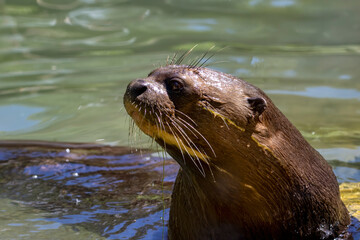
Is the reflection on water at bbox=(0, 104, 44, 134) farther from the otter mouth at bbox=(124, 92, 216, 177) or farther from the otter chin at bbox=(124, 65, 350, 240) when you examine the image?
the otter mouth at bbox=(124, 92, 216, 177)

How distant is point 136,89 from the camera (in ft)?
12.1

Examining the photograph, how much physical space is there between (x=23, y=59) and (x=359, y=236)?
6.99m

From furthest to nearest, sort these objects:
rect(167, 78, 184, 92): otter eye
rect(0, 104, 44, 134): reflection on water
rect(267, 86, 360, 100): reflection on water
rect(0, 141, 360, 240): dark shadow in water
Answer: rect(267, 86, 360, 100): reflection on water → rect(0, 104, 44, 134): reflection on water → rect(0, 141, 360, 240): dark shadow in water → rect(167, 78, 184, 92): otter eye

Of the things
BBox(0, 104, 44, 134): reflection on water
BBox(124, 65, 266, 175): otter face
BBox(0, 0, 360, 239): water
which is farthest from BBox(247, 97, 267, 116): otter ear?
BBox(0, 104, 44, 134): reflection on water

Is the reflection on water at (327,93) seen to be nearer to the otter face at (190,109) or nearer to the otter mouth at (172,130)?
the otter face at (190,109)

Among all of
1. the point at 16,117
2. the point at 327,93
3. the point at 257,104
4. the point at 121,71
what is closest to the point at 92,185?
the point at 257,104

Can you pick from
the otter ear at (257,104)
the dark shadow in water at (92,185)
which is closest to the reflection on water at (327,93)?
the dark shadow in water at (92,185)

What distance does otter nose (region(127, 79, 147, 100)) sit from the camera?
369cm

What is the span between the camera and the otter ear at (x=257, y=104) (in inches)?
153

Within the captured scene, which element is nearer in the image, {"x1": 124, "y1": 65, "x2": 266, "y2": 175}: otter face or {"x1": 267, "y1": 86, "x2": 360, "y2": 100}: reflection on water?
{"x1": 124, "y1": 65, "x2": 266, "y2": 175}: otter face

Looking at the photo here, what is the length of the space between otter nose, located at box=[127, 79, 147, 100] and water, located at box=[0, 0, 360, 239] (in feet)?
4.07

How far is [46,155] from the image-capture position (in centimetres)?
614

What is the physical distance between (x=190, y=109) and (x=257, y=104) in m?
0.38

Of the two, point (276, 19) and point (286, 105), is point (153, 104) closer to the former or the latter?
point (286, 105)
